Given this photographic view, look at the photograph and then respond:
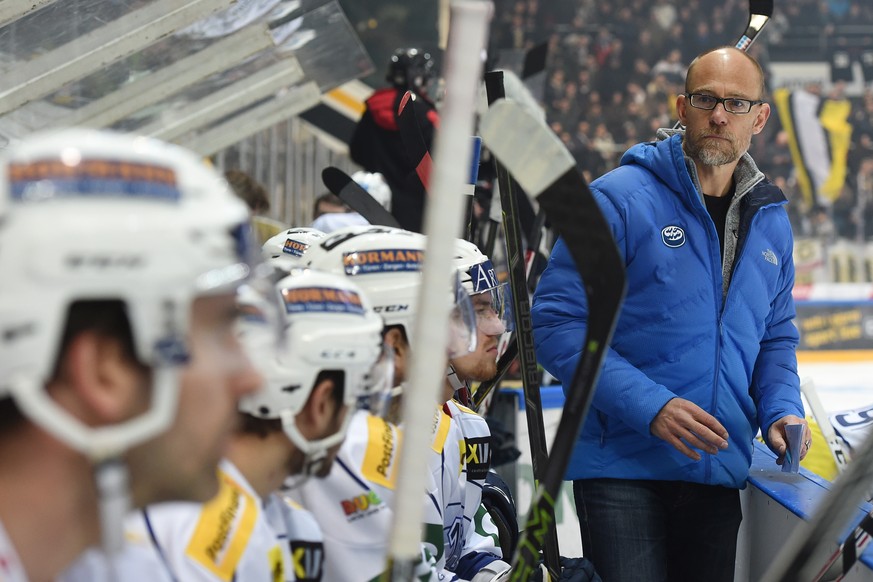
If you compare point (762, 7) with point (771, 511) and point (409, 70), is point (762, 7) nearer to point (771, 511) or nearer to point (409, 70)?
point (771, 511)

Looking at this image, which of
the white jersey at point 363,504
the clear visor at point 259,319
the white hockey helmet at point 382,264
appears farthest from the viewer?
the white hockey helmet at point 382,264

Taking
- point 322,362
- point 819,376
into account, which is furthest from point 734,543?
point 819,376

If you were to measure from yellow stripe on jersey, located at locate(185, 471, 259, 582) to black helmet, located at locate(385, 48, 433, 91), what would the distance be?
3.51m

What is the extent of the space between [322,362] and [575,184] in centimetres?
37

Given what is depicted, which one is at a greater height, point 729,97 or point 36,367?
point 729,97

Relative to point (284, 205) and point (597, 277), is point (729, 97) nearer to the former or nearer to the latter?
point (597, 277)

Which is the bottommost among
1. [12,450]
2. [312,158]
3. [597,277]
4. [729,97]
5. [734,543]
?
[734,543]

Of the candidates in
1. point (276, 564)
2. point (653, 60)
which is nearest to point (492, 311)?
point (276, 564)

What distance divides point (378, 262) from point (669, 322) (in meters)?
0.73

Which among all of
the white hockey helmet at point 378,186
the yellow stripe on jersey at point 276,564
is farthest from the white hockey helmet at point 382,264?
the white hockey helmet at point 378,186

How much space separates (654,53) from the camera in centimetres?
1497

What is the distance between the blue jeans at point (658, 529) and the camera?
7.20 ft

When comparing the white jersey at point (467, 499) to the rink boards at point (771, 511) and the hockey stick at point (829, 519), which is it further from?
the hockey stick at point (829, 519)

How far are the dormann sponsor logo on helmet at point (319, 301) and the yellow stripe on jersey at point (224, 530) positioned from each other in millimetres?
213
